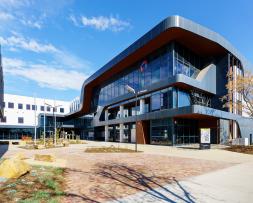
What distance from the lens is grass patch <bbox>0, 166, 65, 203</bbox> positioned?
23.1 ft

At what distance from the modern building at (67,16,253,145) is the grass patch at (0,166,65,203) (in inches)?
938

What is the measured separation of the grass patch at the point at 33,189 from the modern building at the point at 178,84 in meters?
23.8

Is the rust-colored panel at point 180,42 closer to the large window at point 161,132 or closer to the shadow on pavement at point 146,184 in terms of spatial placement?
the large window at point 161,132

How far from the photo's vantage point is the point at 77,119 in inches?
3356

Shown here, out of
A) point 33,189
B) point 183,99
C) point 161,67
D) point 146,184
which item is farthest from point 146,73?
point 33,189

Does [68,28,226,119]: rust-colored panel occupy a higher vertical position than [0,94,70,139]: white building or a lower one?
higher

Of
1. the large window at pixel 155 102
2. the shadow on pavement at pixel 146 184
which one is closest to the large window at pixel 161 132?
the large window at pixel 155 102

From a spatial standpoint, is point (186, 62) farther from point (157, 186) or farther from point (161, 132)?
point (157, 186)

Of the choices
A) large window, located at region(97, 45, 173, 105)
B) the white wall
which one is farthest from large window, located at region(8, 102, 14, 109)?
large window, located at region(97, 45, 173, 105)

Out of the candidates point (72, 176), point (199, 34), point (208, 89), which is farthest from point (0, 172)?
point (208, 89)

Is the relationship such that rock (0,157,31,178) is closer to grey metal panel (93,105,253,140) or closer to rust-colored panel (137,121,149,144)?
grey metal panel (93,105,253,140)

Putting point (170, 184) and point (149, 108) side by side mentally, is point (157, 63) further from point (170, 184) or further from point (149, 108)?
point (170, 184)

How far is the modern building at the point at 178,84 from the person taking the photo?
3669cm

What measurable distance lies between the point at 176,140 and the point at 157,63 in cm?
1256
